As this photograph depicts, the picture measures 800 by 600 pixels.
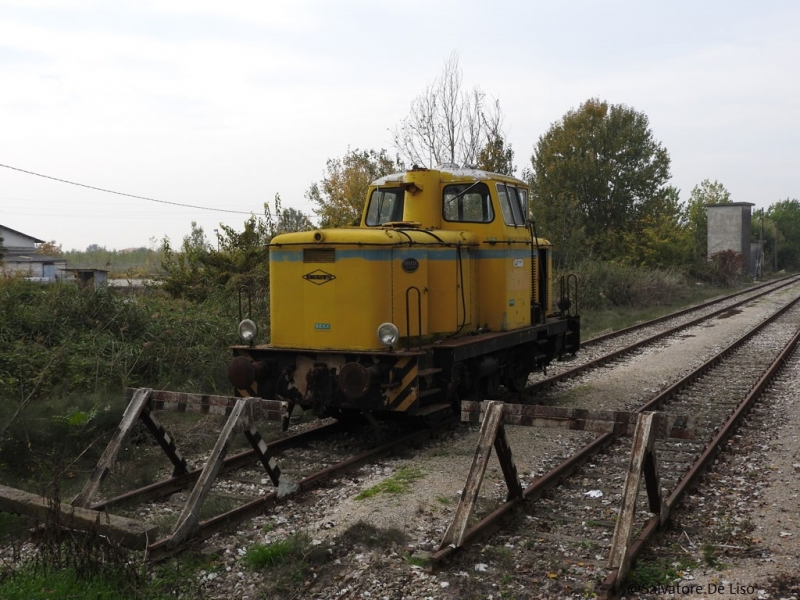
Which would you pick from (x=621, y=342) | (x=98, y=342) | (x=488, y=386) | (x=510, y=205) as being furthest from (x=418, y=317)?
(x=621, y=342)

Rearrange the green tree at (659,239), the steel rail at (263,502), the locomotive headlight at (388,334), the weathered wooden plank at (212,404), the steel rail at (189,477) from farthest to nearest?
the green tree at (659,239) < the locomotive headlight at (388,334) < the steel rail at (189,477) < the weathered wooden plank at (212,404) < the steel rail at (263,502)

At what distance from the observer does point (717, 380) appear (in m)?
12.1

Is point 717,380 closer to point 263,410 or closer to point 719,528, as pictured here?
point 719,528

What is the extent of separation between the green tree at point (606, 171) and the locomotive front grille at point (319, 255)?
29202 millimetres

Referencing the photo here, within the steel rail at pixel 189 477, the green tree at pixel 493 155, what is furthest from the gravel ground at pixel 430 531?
the green tree at pixel 493 155

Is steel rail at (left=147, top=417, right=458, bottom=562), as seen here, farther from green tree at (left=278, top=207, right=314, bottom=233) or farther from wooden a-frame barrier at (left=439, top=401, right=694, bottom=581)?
green tree at (left=278, top=207, right=314, bottom=233)

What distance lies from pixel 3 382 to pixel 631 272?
2411cm

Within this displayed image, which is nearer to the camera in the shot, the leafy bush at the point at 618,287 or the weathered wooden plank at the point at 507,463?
the weathered wooden plank at the point at 507,463

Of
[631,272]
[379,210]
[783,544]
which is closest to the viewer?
[783,544]

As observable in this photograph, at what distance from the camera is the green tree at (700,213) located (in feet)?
150

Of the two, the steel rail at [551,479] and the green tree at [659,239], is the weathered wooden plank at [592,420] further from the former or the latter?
the green tree at [659,239]

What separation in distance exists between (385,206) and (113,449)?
4620 millimetres

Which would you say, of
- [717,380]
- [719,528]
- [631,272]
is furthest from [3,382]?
[631,272]

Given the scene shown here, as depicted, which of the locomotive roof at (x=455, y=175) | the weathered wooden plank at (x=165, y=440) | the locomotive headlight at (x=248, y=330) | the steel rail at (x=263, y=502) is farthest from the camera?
the locomotive roof at (x=455, y=175)
